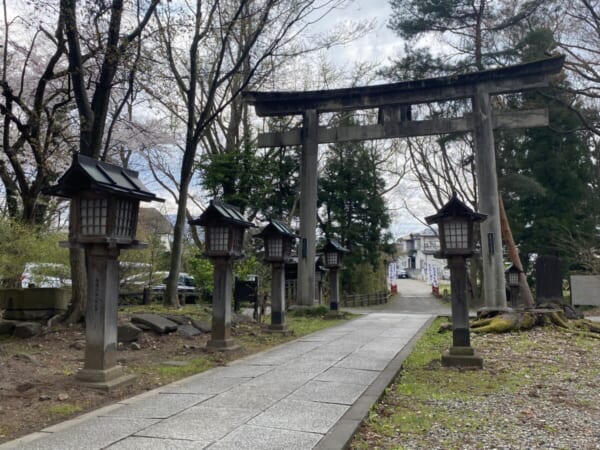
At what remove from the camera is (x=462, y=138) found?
20.6 m

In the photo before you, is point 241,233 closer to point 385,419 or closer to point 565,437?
point 385,419

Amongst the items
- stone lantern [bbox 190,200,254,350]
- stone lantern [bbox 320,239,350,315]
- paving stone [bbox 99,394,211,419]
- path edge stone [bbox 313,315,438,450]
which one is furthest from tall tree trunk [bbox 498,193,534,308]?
paving stone [bbox 99,394,211,419]

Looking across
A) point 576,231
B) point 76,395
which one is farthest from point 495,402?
point 576,231

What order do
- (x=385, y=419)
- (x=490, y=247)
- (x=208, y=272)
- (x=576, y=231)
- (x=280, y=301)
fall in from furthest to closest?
(x=576, y=231) → (x=208, y=272) → (x=490, y=247) → (x=280, y=301) → (x=385, y=419)

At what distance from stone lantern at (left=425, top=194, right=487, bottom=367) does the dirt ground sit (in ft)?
11.4

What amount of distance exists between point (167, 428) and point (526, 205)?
72.9 feet

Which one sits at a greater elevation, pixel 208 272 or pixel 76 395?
pixel 208 272

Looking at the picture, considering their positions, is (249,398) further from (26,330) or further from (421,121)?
(421,121)

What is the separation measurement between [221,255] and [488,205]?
9026 millimetres

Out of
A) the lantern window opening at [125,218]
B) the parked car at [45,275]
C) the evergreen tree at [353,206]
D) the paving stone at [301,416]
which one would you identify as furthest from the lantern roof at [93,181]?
the evergreen tree at [353,206]

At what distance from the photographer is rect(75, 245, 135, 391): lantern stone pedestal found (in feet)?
16.6

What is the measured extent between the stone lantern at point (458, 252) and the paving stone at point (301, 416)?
3041mm

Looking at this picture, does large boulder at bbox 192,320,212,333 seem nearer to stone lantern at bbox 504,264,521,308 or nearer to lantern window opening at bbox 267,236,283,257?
lantern window opening at bbox 267,236,283,257

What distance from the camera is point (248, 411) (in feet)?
13.8
